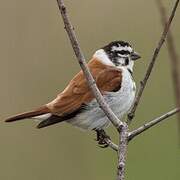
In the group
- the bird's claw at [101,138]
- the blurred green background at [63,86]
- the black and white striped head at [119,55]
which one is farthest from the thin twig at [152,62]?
the blurred green background at [63,86]

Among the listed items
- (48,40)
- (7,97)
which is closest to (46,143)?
(7,97)

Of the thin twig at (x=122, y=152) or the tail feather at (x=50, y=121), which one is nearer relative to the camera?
the thin twig at (x=122, y=152)

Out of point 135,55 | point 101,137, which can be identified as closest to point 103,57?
point 135,55

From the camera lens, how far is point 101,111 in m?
5.26

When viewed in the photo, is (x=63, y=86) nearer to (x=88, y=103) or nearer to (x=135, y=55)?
(x=135, y=55)

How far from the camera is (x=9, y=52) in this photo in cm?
797

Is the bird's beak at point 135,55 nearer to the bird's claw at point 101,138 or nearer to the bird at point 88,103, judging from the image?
the bird at point 88,103

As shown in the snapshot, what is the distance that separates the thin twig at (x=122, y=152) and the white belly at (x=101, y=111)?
2.23m

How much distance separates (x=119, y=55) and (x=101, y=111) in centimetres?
60

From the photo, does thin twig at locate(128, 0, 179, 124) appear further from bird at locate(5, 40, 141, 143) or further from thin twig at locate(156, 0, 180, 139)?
bird at locate(5, 40, 141, 143)

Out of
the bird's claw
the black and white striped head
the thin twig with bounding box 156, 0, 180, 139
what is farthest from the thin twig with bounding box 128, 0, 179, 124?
the black and white striped head

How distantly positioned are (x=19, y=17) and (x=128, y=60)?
2808mm

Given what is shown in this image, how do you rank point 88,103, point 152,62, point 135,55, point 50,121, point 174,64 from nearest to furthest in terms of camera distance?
1. point 174,64
2. point 152,62
3. point 50,121
4. point 88,103
5. point 135,55

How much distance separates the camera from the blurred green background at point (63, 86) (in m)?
6.95
